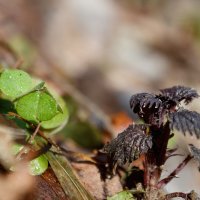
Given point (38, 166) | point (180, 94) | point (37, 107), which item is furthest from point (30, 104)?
point (180, 94)

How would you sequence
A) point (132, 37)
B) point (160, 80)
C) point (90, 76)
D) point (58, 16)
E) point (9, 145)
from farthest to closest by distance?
point (132, 37) → point (58, 16) → point (160, 80) → point (90, 76) → point (9, 145)

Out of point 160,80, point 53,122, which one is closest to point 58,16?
point 160,80

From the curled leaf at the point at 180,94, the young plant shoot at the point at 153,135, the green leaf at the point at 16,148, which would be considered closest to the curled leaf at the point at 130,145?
the young plant shoot at the point at 153,135

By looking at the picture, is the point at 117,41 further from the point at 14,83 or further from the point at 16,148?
the point at 16,148

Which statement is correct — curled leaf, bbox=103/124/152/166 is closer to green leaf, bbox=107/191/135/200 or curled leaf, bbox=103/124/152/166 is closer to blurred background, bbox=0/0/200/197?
green leaf, bbox=107/191/135/200

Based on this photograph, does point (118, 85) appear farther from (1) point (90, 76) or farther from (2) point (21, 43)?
(2) point (21, 43)

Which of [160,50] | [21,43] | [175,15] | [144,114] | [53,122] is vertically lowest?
[144,114]
